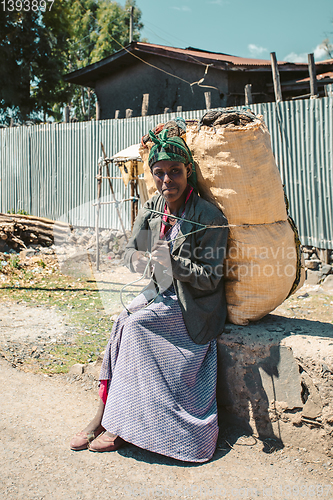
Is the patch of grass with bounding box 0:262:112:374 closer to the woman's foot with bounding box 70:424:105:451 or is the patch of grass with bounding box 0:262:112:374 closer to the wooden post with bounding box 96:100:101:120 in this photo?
the woman's foot with bounding box 70:424:105:451

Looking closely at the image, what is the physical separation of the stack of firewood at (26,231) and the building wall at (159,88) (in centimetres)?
432

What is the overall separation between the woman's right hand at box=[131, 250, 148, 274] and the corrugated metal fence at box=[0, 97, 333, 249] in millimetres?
4330

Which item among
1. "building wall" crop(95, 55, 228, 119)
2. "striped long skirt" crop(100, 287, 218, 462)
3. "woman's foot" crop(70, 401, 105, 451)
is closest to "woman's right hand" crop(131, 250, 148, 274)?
"striped long skirt" crop(100, 287, 218, 462)

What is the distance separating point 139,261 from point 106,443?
1.03m

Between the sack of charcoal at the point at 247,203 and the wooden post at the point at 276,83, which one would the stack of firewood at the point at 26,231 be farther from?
the sack of charcoal at the point at 247,203

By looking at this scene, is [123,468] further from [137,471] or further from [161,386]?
[161,386]

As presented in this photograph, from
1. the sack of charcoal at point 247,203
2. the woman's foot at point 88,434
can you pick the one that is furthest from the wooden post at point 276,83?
the woman's foot at point 88,434

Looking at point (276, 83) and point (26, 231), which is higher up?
point (276, 83)

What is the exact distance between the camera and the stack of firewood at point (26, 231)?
8.29 m

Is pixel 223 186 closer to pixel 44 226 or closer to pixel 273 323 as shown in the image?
pixel 273 323

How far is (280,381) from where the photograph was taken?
7.36ft

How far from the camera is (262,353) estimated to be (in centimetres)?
230

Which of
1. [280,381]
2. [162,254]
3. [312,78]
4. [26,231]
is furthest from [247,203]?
[26,231]

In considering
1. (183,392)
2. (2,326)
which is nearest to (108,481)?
(183,392)
